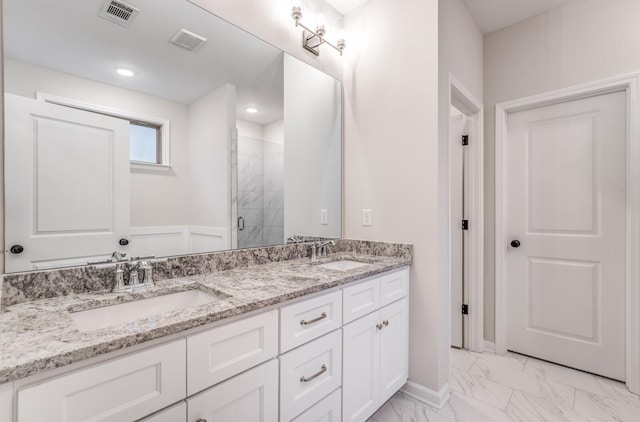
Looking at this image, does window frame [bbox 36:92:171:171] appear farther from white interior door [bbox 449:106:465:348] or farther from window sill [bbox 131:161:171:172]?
white interior door [bbox 449:106:465:348]

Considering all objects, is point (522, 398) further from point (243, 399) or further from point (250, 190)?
point (250, 190)

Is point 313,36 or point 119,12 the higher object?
point 313,36

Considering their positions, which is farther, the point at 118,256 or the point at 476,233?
the point at 476,233

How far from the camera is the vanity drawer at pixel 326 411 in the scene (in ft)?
3.96

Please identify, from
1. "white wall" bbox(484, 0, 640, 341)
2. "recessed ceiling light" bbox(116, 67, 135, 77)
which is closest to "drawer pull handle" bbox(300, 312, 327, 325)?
"recessed ceiling light" bbox(116, 67, 135, 77)

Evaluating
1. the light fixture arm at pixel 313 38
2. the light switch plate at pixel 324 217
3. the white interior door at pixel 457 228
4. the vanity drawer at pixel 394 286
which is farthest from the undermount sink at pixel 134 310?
the white interior door at pixel 457 228

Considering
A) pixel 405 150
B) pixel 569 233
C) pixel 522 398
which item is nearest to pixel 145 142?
pixel 405 150

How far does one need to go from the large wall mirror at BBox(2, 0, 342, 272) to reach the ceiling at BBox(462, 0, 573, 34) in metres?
1.49

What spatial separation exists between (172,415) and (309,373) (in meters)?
0.55

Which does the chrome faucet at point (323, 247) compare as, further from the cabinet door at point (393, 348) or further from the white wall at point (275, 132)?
the white wall at point (275, 132)

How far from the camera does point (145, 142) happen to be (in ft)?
4.19

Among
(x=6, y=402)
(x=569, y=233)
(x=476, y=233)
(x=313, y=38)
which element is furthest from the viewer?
(x=476, y=233)

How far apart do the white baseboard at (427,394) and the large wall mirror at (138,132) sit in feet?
4.10

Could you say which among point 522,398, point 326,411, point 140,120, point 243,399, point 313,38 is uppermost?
point 313,38
